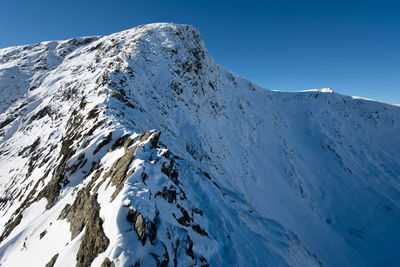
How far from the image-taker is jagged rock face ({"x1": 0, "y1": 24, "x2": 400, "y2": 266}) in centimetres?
682

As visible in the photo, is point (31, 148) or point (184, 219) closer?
point (184, 219)

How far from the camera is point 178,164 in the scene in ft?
39.6

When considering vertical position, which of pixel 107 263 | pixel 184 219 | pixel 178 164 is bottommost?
pixel 184 219

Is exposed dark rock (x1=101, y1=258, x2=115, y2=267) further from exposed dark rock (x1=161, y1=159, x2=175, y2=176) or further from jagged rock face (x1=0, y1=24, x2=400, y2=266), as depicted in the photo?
exposed dark rock (x1=161, y1=159, x2=175, y2=176)

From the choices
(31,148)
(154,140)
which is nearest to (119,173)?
(154,140)

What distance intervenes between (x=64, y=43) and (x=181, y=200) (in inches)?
2797

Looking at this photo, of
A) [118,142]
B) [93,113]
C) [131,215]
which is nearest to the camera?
[131,215]

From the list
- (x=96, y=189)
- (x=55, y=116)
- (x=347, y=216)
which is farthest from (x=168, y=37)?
(x=347, y=216)

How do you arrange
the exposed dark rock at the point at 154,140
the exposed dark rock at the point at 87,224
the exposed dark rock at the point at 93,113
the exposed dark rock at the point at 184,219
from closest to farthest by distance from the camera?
1. the exposed dark rock at the point at 87,224
2. the exposed dark rock at the point at 184,219
3. the exposed dark rock at the point at 154,140
4. the exposed dark rock at the point at 93,113

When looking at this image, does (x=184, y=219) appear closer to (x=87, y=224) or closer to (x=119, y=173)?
(x=119, y=173)

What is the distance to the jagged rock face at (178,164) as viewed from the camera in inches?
269

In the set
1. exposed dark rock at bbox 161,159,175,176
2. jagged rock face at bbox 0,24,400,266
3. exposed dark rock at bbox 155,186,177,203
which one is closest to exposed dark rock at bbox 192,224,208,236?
jagged rock face at bbox 0,24,400,266

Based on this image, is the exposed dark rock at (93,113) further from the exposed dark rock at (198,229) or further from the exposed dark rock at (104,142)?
the exposed dark rock at (198,229)

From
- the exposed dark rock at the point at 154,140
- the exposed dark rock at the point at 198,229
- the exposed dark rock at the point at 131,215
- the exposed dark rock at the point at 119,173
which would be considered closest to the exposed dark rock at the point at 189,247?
the exposed dark rock at the point at 198,229
